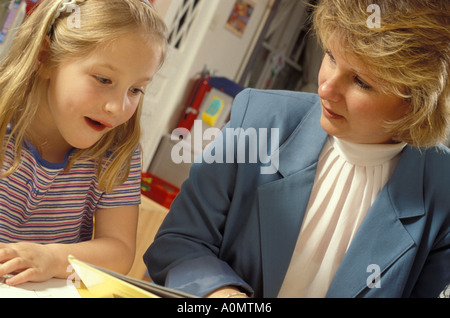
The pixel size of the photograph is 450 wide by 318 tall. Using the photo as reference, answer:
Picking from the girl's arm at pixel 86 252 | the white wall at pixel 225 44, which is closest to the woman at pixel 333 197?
the girl's arm at pixel 86 252

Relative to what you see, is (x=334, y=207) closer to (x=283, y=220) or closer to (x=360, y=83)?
(x=283, y=220)

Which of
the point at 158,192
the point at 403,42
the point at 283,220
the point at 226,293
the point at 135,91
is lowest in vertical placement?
the point at 158,192

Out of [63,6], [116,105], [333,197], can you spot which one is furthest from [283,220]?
[63,6]

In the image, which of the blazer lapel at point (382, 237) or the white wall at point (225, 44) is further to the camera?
the white wall at point (225, 44)

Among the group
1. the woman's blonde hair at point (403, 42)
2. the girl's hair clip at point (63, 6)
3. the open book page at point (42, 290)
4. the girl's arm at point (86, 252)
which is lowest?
the open book page at point (42, 290)

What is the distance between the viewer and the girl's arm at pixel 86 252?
0.89 m

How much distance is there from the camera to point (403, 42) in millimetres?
923

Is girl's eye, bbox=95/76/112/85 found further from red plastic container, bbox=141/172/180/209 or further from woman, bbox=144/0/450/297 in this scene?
red plastic container, bbox=141/172/180/209

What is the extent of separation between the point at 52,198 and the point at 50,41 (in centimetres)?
35

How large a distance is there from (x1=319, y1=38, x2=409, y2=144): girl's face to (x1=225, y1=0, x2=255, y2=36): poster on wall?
11.6 feet

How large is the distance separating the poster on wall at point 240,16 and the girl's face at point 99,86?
11.3 feet

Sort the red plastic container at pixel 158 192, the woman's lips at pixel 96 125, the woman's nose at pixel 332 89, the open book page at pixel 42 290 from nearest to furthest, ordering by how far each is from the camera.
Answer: the open book page at pixel 42 290 < the woman's nose at pixel 332 89 < the woman's lips at pixel 96 125 < the red plastic container at pixel 158 192

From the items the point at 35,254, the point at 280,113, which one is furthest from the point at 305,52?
the point at 35,254

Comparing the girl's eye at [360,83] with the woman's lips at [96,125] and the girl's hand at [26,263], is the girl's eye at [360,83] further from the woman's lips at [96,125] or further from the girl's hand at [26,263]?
the girl's hand at [26,263]
